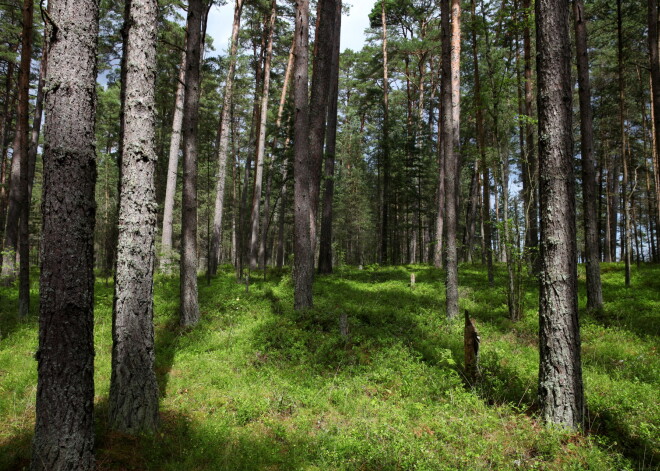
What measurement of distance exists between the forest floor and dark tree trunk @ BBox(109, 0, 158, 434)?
390mm

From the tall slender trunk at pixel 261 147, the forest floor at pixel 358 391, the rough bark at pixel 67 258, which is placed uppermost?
the tall slender trunk at pixel 261 147

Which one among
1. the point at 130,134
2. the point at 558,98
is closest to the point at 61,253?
the point at 130,134

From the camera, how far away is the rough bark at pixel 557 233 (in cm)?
461

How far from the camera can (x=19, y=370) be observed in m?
6.45

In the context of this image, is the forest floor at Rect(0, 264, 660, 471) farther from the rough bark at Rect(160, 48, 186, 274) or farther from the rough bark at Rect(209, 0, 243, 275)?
the rough bark at Rect(209, 0, 243, 275)

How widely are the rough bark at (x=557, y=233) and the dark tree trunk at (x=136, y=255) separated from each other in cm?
536

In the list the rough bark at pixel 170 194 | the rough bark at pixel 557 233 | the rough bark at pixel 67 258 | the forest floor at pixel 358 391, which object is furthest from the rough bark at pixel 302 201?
the rough bark at pixel 170 194

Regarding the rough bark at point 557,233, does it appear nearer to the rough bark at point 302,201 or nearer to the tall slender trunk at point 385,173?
the rough bark at point 302,201

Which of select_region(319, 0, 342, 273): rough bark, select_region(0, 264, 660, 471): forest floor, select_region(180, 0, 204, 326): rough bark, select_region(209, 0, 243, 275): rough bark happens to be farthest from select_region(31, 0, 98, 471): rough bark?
select_region(209, 0, 243, 275): rough bark

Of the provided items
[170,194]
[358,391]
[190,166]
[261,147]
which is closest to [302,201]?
[190,166]

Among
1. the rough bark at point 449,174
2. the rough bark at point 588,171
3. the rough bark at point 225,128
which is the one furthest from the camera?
the rough bark at point 225,128

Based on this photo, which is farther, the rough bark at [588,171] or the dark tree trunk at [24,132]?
the rough bark at [588,171]

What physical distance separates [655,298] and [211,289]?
1430cm

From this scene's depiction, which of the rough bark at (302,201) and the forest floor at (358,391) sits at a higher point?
the rough bark at (302,201)
